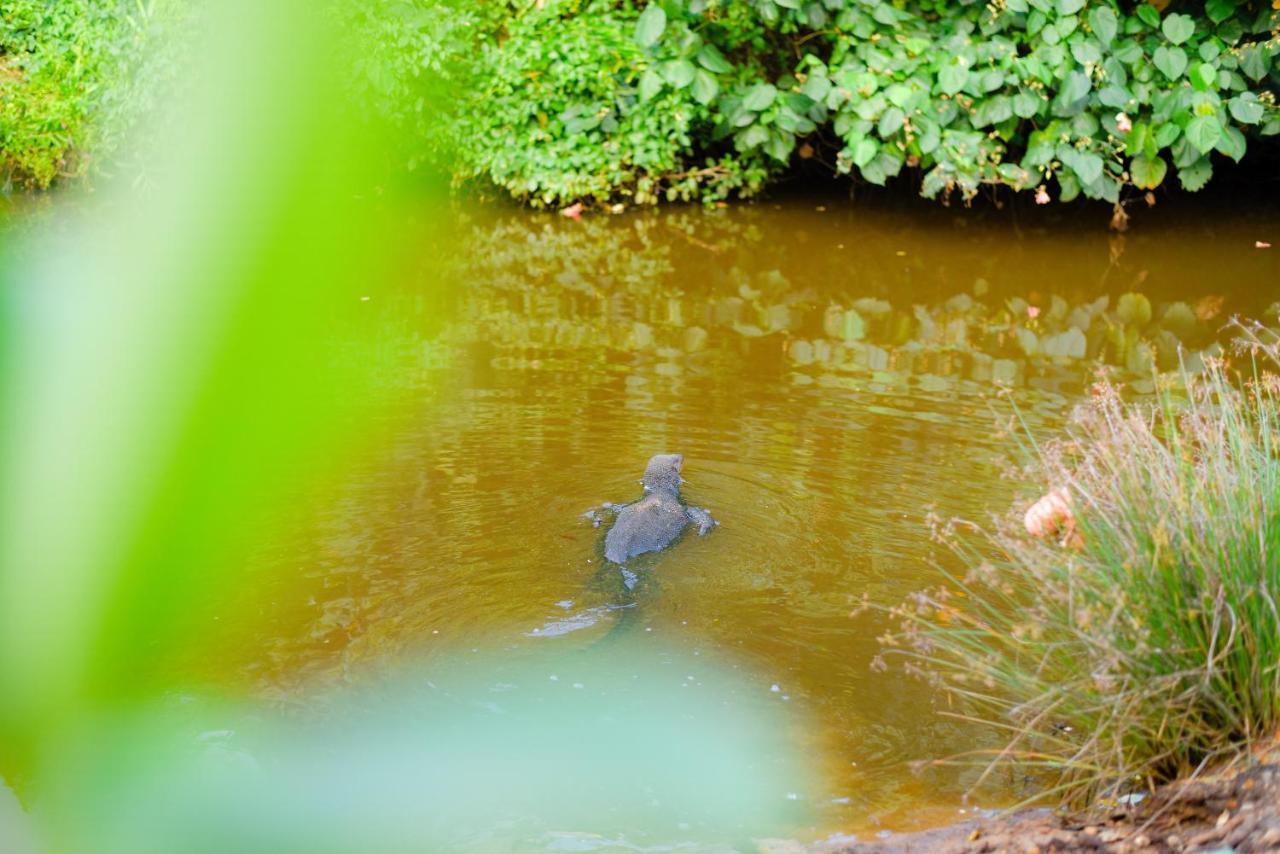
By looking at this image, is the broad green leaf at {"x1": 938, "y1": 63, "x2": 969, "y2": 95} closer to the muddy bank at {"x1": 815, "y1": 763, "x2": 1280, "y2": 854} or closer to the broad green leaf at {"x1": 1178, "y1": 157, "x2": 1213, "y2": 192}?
the broad green leaf at {"x1": 1178, "y1": 157, "x2": 1213, "y2": 192}

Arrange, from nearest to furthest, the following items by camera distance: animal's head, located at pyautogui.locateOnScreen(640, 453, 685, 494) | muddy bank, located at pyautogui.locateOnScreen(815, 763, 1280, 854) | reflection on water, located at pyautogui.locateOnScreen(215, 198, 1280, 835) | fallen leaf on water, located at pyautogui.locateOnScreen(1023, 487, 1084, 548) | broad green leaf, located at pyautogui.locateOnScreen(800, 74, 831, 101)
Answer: muddy bank, located at pyautogui.locateOnScreen(815, 763, 1280, 854), fallen leaf on water, located at pyautogui.locateOnScreen(1023, 487, 1084, 548), reflection on water, located at pyautogui.locateOnScreen(215, 198, 1280, 835), animal's head, located at pyautogui.locateOnScreen(640, 453, 685, 494), broad green leaf, located at pyautogui.locateOnScreen(800, 74, 831, 101)

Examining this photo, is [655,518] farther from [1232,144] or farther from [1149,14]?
[1149,14]

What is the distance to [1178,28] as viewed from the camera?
10.4m

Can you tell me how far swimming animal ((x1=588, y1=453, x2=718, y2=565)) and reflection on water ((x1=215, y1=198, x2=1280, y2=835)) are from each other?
0.11m

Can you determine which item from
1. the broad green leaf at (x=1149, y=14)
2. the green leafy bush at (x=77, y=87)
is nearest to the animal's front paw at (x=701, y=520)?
the broad green leaf at (x=1149, y=14)

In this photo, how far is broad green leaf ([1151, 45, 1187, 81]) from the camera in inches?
407

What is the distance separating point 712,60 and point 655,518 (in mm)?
6498

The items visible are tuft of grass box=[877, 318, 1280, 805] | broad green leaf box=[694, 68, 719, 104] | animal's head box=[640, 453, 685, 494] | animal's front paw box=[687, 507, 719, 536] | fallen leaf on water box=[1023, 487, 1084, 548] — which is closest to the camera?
tuft of grass box=[877, 318, 1280, 805]

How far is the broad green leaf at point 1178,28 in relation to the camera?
1038 centimetres

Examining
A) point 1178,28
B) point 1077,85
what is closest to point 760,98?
point 1077,85

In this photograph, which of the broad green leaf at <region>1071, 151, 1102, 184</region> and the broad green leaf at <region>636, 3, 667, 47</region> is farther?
the broad green leaf at <region>636, 3, 667, 47</region>

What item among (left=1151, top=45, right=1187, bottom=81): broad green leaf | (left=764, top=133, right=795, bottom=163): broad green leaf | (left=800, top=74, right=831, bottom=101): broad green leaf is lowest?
(left=764, top=133, right=795, bottom=163): broad green leaf

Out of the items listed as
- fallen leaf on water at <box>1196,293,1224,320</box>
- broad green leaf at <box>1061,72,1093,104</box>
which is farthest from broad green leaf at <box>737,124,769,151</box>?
fallen leaf on water at <box>1196,293,1224,320</box>

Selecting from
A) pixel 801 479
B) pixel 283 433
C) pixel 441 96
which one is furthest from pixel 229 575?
pixel 441 96
